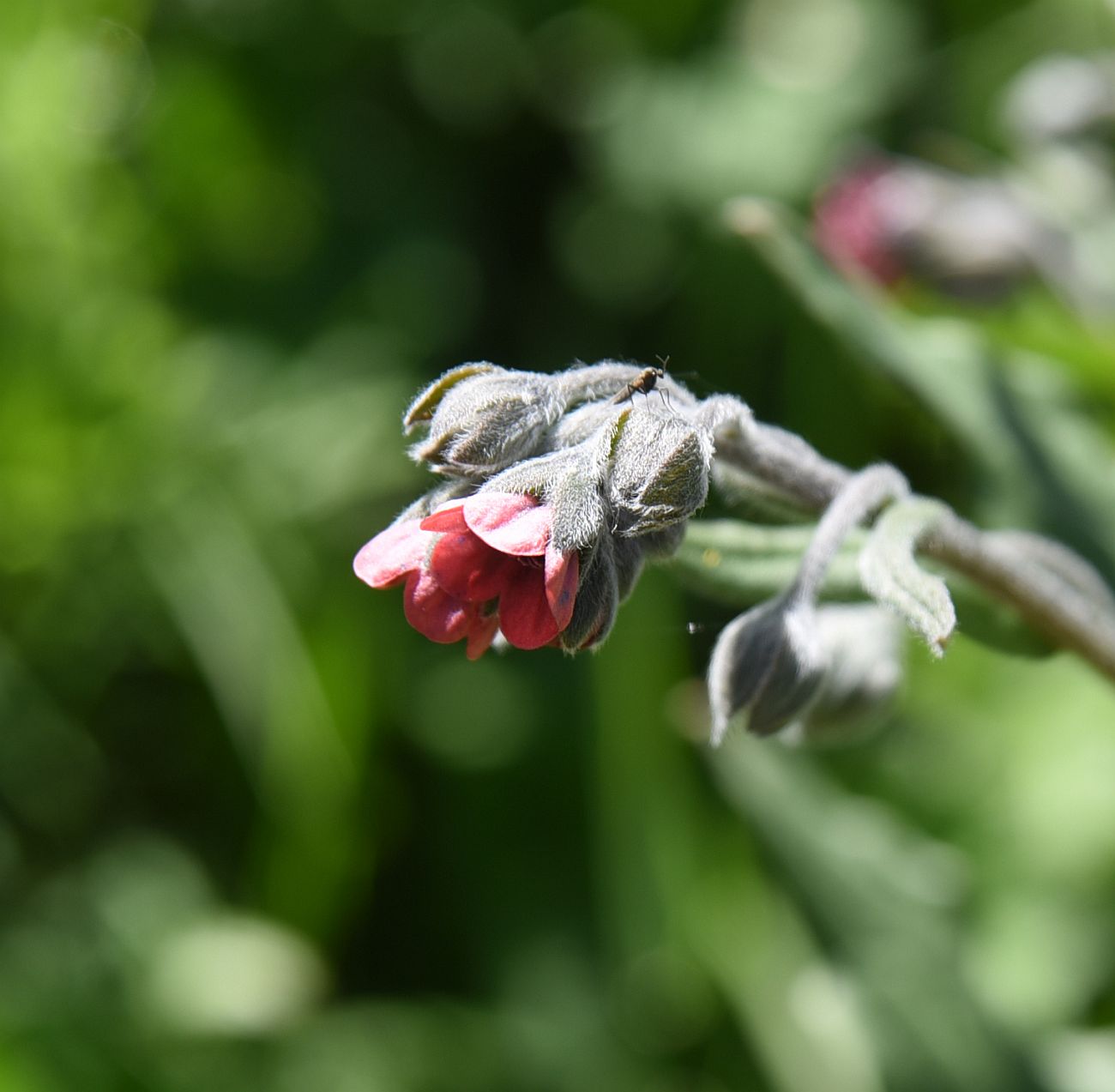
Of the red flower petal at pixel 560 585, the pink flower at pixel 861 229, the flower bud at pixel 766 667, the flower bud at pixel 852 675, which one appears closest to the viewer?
the red flower petal at pixel 560 585

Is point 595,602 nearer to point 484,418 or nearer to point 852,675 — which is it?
point 484,418

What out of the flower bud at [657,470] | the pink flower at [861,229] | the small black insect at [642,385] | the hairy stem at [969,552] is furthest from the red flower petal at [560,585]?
the pink flower at [861,229]

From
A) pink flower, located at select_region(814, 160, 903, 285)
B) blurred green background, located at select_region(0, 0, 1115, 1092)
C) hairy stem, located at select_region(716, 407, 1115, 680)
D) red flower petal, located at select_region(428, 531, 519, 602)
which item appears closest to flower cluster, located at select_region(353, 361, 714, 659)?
red flower petal, located at select_region(428, 531, 519, 602)

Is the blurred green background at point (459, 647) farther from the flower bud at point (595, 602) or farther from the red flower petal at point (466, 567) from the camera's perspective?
the red flower petal at point (466, 567)

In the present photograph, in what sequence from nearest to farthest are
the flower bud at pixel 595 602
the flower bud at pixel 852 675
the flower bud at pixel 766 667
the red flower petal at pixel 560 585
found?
the red flower petal at pixel 560 585, the flower bud at pixel 595 602, the flower bud at pixel 766 667, the flower bud at pixel 852 675

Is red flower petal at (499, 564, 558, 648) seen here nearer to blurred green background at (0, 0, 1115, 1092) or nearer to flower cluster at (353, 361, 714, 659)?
flower cluster at (353, 361, 714, 659)
